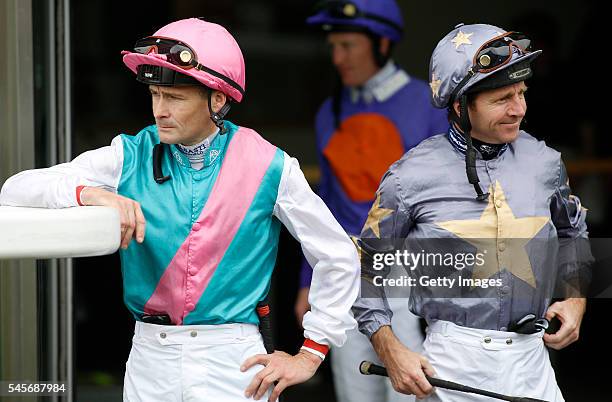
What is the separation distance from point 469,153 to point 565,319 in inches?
21.8

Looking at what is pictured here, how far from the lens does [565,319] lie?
3.29 meters

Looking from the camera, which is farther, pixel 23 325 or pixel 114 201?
pixel 23 325

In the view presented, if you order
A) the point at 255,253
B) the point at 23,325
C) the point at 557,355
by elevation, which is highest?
the point at 255,253

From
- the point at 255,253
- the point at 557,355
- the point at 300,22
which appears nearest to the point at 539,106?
the point at 557,355

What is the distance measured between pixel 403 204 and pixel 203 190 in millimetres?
568

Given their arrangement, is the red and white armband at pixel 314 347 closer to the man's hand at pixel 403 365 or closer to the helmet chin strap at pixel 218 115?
the man's hand at pixel 403 365

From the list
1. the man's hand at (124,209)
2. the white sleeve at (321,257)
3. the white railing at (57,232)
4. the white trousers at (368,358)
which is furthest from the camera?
the white trousers at (368,358)

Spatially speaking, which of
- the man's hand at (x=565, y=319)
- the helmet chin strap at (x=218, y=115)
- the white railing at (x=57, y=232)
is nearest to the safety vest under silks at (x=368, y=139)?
the man's hand at (x=565, y=319)

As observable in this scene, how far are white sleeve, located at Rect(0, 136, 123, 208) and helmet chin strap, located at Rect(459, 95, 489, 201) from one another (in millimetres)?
909

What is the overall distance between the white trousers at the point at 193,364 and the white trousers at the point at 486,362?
0.52m

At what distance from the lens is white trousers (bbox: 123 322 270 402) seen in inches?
116

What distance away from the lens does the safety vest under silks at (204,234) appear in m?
2.98

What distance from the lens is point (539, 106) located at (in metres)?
6.98

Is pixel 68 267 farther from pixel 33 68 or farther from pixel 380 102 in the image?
pixel 380 102
